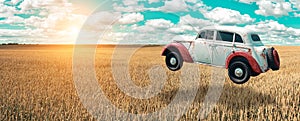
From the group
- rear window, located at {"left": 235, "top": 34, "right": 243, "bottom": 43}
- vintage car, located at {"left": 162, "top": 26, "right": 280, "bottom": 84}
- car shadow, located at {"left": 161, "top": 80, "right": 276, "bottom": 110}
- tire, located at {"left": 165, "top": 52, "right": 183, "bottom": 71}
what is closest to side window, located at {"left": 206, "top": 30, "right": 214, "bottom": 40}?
vintage car, located at {"left": 162, "top": 26, "right": 280, "bottom": 84}

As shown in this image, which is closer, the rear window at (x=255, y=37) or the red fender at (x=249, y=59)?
the red fender at (x=249, y=59)

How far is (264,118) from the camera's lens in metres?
5.74

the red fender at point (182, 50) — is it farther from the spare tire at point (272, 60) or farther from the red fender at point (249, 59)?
the spare tire at point (272, 60)

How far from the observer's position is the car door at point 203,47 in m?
3.42

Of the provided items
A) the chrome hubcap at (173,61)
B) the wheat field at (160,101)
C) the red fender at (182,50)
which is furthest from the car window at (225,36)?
the wheat field at (160,101)

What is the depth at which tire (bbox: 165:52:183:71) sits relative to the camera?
373 cm

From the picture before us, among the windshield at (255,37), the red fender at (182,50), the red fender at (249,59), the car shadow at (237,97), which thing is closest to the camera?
the red fender at (249,59)

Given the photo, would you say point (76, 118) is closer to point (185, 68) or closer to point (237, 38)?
point (185, 68)

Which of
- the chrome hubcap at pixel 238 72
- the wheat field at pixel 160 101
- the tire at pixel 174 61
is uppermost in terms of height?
the tire at pixel 174 61

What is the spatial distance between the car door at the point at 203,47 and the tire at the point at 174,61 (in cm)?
26

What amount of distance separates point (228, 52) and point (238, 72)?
0.79ft

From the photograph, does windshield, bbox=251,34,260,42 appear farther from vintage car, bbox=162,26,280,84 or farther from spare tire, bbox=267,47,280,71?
spare tire, bbox=267,47,280,71

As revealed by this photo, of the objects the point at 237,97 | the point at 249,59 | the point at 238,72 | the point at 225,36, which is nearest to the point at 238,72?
the point at 238,72

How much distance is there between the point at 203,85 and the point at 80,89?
291 centimetres
